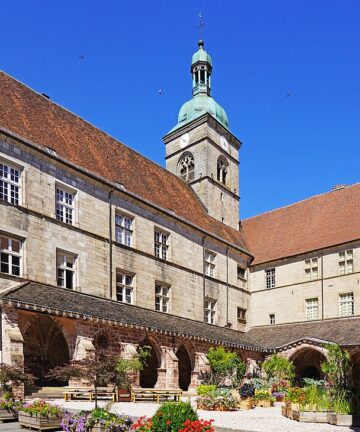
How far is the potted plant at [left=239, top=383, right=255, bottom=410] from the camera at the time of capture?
58.2ft

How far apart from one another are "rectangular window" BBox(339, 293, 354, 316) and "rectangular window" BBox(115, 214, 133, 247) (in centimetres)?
1298

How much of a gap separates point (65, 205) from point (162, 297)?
751 cm

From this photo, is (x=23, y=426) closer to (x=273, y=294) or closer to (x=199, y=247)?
(x=199, y=247)

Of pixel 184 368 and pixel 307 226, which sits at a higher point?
pixel 307 226

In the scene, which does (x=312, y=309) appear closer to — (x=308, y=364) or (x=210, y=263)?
(x=308, y=364)

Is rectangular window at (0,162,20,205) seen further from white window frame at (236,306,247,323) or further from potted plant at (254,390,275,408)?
white window frame at (236,306,247,323)

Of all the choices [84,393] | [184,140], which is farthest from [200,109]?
[84,393]

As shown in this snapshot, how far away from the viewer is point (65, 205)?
69.8 ft

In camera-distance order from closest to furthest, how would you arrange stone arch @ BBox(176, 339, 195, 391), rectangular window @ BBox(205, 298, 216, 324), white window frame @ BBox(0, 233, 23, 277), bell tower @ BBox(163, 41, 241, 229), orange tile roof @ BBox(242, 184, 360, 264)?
1. white window frame @ BBox(0, 233, 23, 277)
2. stone arch @ BBox(176, 339, 195, 391)
3. rectangular window @ BBox(205, 298, 216, 324)
4. orange tile roof @ BBox(242, 184, 360, 264)
5. bell tower @ BBox(163, 41, 241, 229)

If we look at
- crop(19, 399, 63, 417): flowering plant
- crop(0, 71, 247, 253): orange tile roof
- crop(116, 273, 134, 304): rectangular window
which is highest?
crop(0, 71, 247, 253): orange tile roof

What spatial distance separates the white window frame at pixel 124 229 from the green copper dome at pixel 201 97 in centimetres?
1319

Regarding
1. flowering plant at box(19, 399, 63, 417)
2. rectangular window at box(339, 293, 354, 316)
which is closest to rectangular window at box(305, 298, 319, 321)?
rectangular window at box(339, 293, 354, 316)

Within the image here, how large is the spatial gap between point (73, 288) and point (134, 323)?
2.91 meters

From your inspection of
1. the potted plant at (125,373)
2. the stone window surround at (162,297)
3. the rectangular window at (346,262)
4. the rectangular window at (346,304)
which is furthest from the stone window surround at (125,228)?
the rectangular window at (346,304)
